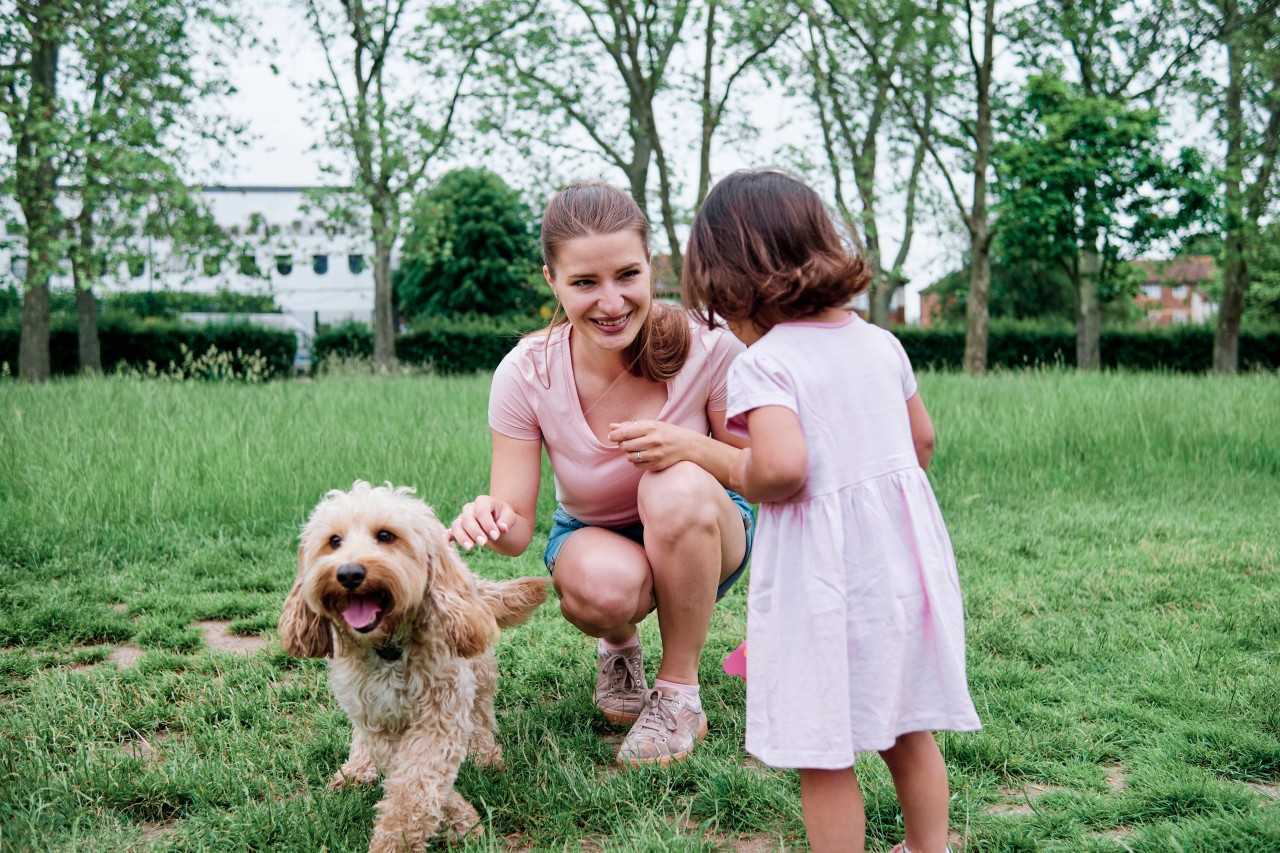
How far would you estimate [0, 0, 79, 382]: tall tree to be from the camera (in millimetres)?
9945

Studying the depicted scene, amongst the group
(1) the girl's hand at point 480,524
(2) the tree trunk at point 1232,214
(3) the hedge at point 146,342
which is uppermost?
(2) the tree trunk at point 1232,214

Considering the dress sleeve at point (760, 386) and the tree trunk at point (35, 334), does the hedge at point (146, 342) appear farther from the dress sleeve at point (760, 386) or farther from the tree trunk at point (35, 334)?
the dress sleeve at point (760, 386)

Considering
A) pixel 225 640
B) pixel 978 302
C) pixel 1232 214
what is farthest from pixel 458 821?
pixel 1232 214

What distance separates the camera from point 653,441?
2.68 m

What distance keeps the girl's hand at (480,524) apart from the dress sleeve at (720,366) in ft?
2.56

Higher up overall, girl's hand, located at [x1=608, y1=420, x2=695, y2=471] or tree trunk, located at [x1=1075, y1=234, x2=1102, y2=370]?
tree trunk, located at [x1=1075, y1=234, x2=1102, y2=370]

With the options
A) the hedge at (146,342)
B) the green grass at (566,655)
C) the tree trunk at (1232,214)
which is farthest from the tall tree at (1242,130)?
the hedge at (146,342)

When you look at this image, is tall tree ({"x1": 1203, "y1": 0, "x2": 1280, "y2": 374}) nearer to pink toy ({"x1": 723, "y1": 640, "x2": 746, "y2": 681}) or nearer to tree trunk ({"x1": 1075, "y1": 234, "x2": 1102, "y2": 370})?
tree trunk ({"x1": 1075, "y1": 234, "x2": 1102, "y2": 370})

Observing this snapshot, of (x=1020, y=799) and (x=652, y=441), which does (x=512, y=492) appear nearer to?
(x=652, y=441)

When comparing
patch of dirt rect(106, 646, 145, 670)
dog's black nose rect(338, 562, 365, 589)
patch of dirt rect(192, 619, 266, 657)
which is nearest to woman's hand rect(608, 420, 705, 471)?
dog's black nose rect(338, 562, 365, 589)

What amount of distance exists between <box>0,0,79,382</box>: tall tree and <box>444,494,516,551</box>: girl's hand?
781 cm

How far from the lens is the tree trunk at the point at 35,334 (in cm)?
1603

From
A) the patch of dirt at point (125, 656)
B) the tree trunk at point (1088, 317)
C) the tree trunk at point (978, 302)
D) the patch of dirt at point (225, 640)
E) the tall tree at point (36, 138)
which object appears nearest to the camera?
the patch of dirt at point (125, 656)

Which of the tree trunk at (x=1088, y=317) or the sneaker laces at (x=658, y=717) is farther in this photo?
the tree trunk at (x=1088, y=317)
